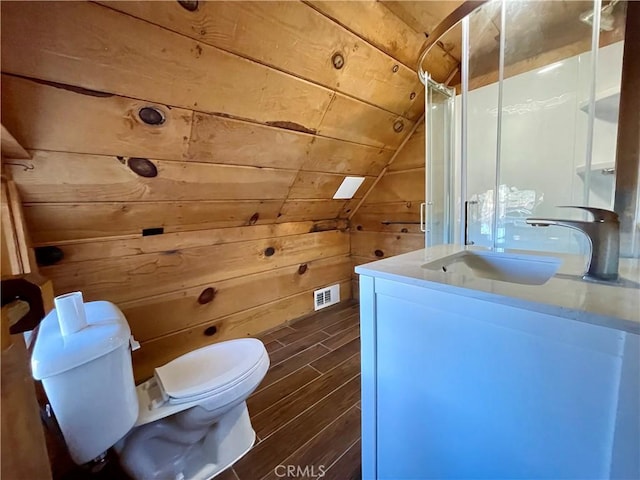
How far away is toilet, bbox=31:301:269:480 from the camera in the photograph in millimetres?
824

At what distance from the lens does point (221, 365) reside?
1.21 metres

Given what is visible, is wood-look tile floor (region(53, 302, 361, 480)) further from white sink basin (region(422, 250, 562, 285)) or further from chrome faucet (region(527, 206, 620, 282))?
chrome faucet (region(527, 206, 620, 282))

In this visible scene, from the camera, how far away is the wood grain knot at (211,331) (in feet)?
6.49

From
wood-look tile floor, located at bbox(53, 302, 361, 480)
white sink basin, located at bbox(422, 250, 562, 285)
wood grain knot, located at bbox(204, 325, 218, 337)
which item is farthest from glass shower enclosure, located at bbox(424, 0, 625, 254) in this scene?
wood grain knot, located at bbox(204, 325, 218, 337)

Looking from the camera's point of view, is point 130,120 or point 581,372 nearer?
point 581,372

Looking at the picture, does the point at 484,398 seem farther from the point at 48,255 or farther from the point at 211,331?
the point at 48,255

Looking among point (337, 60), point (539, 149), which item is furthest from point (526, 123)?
point (337, 60)

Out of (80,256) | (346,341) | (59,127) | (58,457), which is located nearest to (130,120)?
(59,127)

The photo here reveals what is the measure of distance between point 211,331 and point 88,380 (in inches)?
46.8

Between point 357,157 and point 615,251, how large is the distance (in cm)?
163

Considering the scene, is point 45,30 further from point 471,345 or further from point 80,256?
point 471,345

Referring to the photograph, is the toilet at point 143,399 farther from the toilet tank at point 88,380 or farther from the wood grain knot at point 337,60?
the wood grain knot at point 337,60

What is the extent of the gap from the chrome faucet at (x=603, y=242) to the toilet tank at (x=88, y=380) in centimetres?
138

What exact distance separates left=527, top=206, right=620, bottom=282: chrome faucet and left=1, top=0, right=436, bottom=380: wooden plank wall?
118 centimetres
